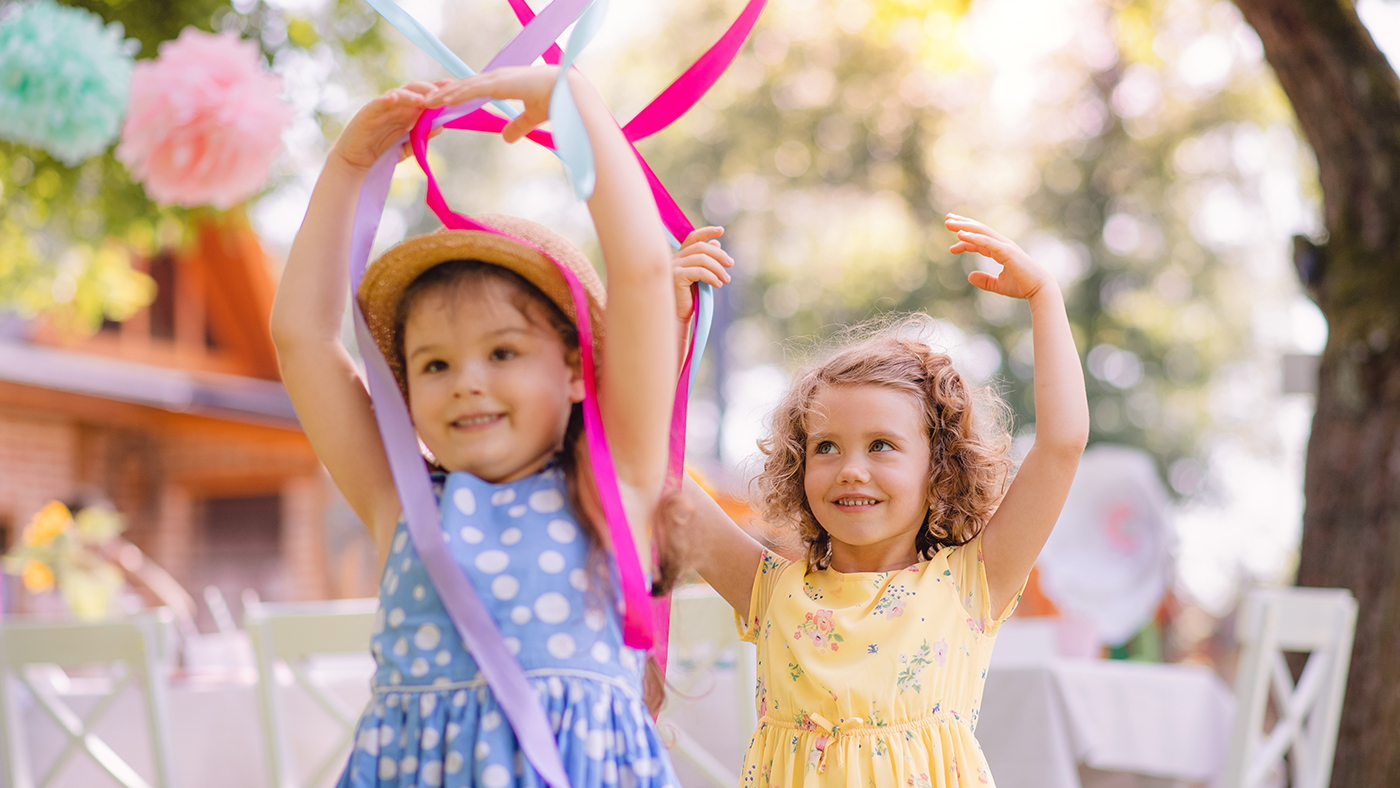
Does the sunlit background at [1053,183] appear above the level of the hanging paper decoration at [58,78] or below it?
above

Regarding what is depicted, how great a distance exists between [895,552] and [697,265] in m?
0.51

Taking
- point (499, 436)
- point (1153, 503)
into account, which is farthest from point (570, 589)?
point (1153, 503)

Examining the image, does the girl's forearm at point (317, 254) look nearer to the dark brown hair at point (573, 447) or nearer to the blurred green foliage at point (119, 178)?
the dark brown hair at point (573, 447)

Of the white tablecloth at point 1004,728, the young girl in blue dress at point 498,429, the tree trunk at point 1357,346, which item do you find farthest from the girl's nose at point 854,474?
the tree trunk at point 1357,346

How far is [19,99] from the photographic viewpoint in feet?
8.81

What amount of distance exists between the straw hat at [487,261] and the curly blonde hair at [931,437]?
41cm

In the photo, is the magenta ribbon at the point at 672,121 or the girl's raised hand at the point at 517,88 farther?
the magenta ribbon at the point at 672,121

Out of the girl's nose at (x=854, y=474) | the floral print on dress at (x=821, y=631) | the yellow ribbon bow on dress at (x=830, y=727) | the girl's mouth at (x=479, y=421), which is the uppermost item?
the girl's mouth at (x=479, y=421)

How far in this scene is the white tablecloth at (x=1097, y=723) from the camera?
8.59 ft

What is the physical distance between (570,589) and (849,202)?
41.3 ft

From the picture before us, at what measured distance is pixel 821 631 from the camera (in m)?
1.50

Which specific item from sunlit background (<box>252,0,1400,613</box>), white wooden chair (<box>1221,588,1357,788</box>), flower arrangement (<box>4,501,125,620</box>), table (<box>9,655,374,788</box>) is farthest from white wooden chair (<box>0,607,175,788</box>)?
sunlit background (<box>252,0,1400,613</box>)

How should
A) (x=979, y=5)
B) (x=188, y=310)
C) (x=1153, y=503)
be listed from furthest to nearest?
(x=188, y=310) → (x=979, y=5) → (x=1153, y=503)

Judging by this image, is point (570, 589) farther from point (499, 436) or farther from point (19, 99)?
point (19, 99)
